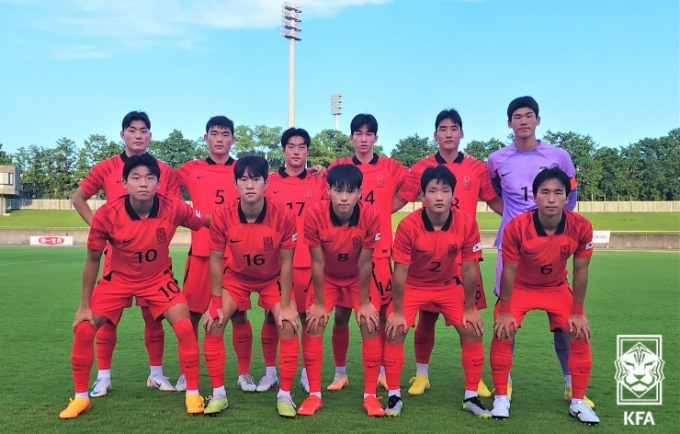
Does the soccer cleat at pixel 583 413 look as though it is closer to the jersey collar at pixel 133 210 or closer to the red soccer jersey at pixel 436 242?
the red soccer jersey at pixel 436 242

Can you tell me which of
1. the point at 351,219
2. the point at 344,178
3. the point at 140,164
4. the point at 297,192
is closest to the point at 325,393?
the point at 351,219

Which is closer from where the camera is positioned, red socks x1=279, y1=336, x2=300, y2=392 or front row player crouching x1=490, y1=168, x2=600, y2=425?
front row player crouching x1=490, y1=168, x2=600, y2=425

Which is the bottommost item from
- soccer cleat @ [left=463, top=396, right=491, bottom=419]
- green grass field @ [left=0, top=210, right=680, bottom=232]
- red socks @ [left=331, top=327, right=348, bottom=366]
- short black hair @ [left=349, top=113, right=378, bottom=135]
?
green grass field @ [left=0, top=210, right=680, bottom=232]

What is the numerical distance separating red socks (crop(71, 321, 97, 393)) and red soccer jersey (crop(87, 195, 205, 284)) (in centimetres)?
51

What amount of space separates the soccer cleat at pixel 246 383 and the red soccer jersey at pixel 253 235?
1.18 m

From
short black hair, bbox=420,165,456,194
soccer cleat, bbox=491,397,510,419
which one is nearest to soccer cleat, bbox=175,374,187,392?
soccer cleat, bbox=491,397,510,419

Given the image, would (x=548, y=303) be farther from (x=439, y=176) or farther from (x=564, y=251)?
(x=439, y=176)

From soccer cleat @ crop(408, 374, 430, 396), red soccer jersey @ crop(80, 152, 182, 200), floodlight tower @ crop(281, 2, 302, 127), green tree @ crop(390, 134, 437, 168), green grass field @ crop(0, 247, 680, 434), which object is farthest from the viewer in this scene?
green tree @ crop(390, 134, 437, 168)

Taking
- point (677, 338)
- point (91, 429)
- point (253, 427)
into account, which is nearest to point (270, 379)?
point (253, 427)

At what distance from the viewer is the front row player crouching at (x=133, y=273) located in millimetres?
4582

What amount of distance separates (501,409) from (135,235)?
332cm

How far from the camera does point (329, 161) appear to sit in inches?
2505

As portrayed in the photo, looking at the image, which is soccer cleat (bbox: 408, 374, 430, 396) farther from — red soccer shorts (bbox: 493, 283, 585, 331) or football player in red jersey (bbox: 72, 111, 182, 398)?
football player in red jersey (bbox: 72, 111, 182, 398)

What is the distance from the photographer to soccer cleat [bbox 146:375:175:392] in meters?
5.24
